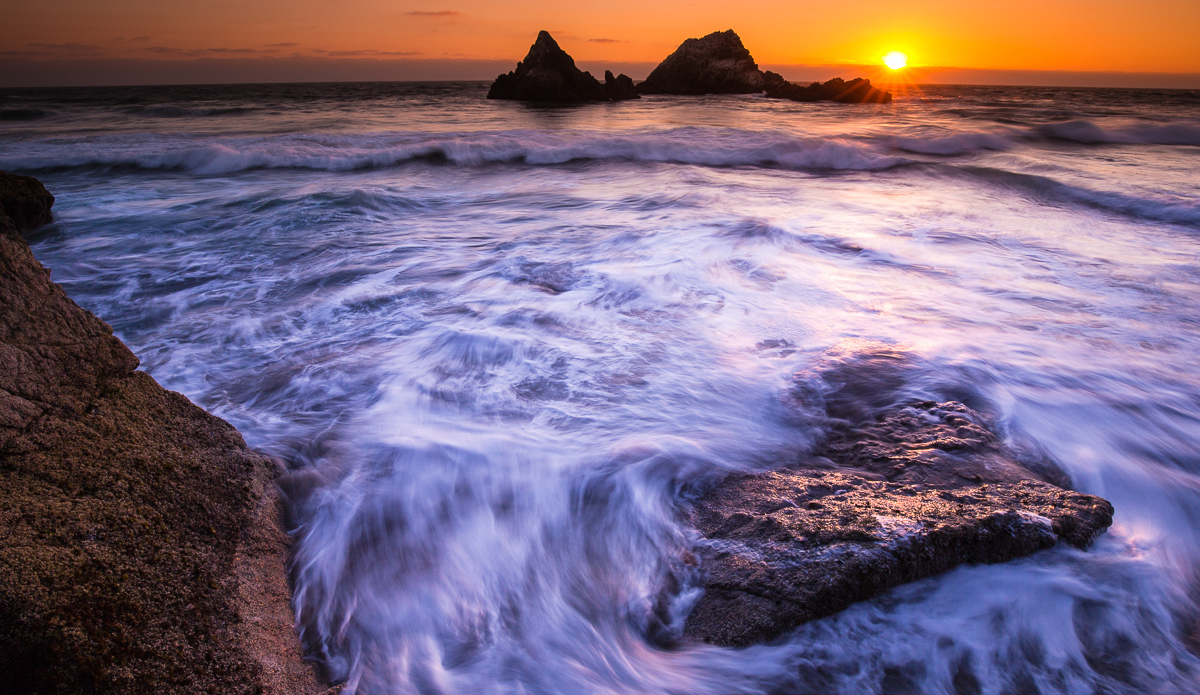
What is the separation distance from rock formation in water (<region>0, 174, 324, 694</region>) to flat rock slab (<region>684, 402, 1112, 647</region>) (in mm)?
1261

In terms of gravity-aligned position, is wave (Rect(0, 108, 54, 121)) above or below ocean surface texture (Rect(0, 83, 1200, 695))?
above

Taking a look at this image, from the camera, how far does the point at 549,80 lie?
115ft

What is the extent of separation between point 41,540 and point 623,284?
389 cm

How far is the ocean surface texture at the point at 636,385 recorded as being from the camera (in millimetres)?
1710

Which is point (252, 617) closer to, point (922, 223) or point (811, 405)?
point (811, 405)

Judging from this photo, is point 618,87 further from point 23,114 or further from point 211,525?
point 211,525

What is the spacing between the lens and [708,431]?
272cm

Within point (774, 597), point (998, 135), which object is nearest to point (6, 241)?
point (774, 597)

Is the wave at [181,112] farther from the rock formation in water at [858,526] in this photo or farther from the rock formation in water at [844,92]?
the rock formation in water at [844,92]

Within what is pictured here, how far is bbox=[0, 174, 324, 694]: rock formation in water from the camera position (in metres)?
1.10

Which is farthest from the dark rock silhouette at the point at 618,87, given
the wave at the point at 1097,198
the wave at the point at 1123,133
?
the wave at the point at 1097,198

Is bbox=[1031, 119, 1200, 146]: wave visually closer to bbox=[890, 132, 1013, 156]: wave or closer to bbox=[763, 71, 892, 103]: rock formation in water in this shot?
bbox=[890, 132, 1013, 156]: wave

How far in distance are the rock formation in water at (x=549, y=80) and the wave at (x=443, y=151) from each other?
2349 centimetres

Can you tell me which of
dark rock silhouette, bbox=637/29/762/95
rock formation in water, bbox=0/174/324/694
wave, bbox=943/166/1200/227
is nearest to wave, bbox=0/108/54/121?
rock formation in water, bbox=0/174/324/694
